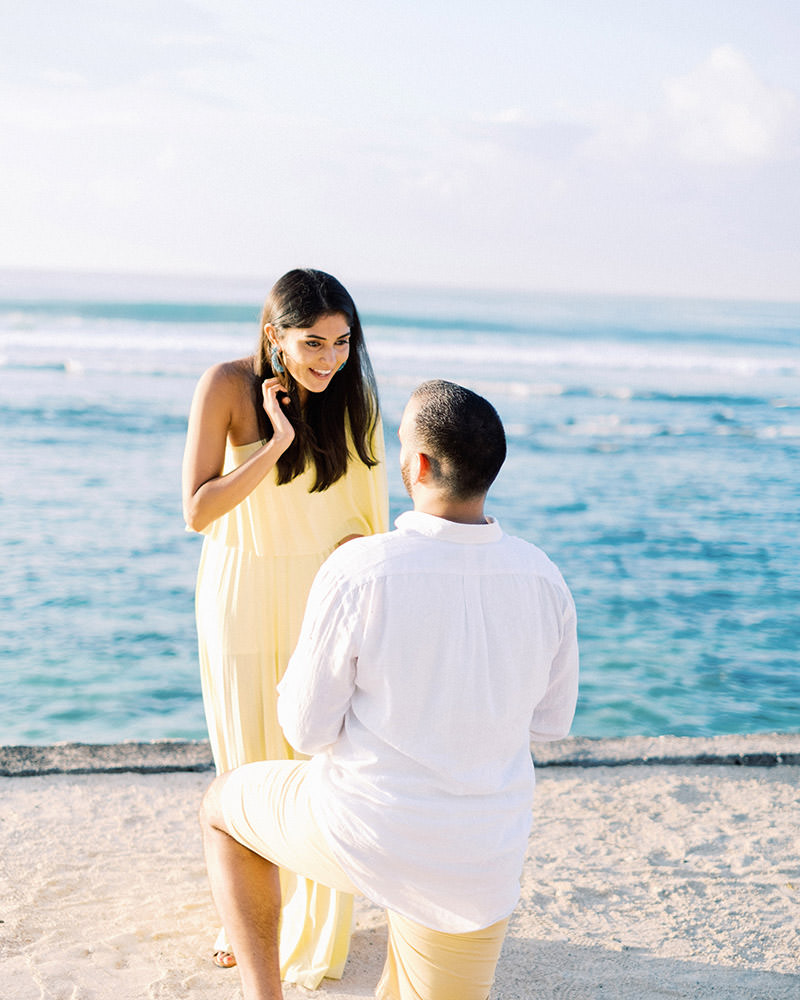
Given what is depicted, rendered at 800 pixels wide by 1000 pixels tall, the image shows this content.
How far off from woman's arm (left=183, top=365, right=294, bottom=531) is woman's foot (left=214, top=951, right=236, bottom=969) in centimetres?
132

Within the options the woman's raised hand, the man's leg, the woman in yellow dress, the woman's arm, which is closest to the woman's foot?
the woman in yellow dress

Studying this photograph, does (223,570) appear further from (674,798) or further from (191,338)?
→ (191,338)

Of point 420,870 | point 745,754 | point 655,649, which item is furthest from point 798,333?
point 420,870

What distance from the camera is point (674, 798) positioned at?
4262 millimetres

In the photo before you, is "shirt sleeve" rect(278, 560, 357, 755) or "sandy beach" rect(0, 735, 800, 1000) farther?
"sandy beach" rect(0, 735, 800, 1000)

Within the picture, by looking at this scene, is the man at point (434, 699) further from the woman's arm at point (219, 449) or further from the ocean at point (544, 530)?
the ocean at point (544, 530)

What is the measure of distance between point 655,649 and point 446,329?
102ft

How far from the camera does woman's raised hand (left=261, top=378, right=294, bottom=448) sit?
2812 mm

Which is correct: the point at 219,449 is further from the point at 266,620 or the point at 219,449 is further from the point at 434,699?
the point at 434,699

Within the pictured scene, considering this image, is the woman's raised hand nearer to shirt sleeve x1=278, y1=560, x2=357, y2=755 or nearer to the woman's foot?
shirt sleeve x1=278, y1=560, x2=357, y2=755

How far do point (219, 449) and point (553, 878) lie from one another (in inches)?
78.6

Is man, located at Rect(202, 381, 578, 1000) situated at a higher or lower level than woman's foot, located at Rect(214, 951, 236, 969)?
higher

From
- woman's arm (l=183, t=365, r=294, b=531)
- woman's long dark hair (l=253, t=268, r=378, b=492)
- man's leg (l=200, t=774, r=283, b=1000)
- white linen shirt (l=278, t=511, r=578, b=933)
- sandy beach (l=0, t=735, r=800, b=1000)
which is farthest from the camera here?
sandy beach (l=0, t=735, r=800, b=1000)

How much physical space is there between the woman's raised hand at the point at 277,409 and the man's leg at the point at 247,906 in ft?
3.00
